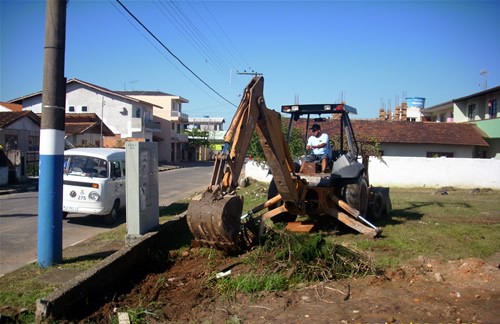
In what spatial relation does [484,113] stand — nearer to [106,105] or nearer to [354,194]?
[354,194]

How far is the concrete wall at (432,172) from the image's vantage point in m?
25.7

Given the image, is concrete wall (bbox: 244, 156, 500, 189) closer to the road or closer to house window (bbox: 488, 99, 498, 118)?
house window (bbox: 488, 99, 498, 118)

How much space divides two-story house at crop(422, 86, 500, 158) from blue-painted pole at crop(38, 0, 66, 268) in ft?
100

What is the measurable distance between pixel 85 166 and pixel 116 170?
2.84 ft

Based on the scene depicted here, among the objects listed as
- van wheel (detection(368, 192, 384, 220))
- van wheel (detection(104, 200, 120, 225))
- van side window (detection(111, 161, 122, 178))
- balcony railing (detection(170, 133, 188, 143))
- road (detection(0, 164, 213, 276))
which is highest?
balcony railing (detection(170, 133, 188, 143))

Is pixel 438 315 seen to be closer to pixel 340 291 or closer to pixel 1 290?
pixel 340 291

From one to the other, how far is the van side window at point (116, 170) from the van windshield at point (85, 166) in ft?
0.61

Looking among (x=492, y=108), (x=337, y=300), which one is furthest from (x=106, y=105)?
(x=337, y=300)

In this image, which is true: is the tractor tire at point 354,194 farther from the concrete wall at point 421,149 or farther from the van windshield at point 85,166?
the concrete wall at point 421,149

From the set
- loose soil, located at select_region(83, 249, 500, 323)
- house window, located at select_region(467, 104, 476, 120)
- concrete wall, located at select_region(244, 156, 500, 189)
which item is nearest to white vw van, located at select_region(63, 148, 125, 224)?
loose soil, located at select_region(83, 249, 500, 323)

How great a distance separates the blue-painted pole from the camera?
24.6ft

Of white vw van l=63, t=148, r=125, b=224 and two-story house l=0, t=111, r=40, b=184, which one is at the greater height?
two-story house l=0, t=111, r=40, b=184

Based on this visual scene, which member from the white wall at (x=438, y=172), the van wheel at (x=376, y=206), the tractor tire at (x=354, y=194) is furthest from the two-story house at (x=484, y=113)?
the tractor tire at (x=354, y=194)

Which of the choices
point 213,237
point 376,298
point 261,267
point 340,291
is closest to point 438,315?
point 376,298
